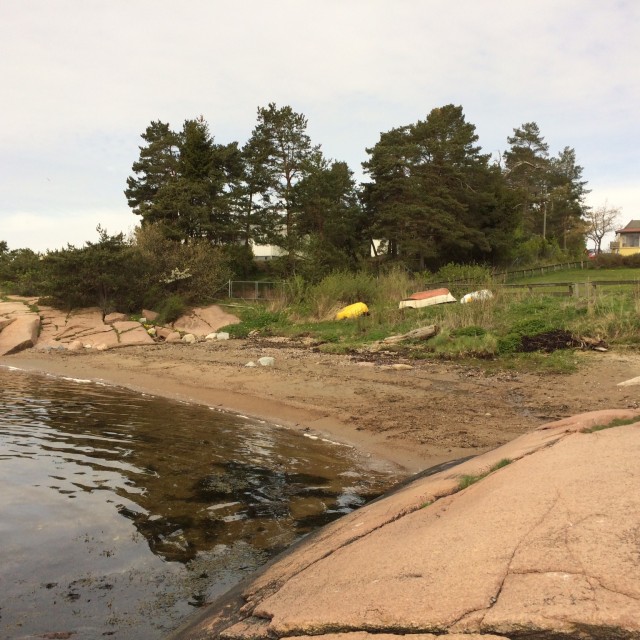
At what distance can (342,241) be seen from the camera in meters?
39.3

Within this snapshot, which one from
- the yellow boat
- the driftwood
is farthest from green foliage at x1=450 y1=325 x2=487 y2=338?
the yellow boat

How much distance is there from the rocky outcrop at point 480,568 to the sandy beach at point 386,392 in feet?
11.9

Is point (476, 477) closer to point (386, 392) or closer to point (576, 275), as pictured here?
point (386, 392)

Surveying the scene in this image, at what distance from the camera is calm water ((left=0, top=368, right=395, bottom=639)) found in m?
4.14

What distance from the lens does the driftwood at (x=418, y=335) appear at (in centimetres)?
1616

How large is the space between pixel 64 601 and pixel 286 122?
35.4m

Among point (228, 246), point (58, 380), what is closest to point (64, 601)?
point (58, 380)

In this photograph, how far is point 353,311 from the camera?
21234 millimetres

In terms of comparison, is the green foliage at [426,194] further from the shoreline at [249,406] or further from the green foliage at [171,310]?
the shoreline at [249,406]

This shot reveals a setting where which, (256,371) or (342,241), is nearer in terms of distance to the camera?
(256,371)

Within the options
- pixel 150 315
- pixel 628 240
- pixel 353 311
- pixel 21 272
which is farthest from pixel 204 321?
pixel 628 240

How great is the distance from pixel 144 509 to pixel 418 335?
11.4m

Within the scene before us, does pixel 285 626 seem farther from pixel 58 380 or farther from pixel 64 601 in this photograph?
pixel 58 380

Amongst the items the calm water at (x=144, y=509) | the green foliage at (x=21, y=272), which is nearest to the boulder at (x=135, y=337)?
the green foliage at (x=21, y=272)
